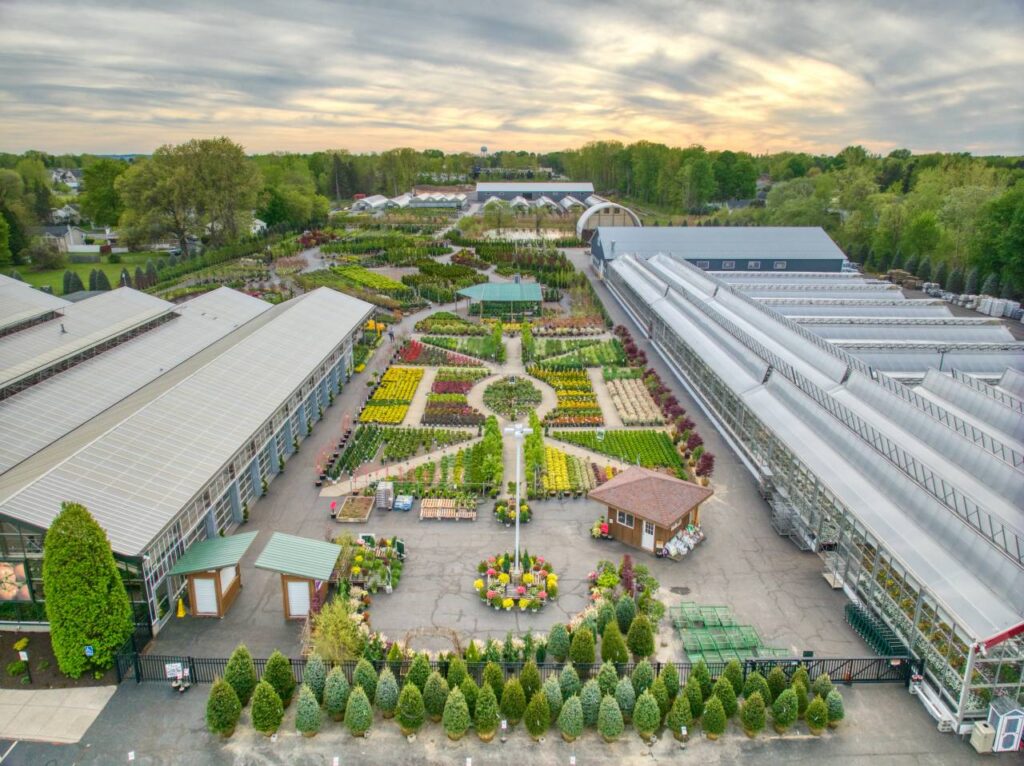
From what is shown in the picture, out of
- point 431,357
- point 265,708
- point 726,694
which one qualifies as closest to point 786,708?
point 726,694

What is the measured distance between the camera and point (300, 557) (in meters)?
19.5

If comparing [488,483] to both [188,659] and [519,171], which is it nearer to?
[188,659]

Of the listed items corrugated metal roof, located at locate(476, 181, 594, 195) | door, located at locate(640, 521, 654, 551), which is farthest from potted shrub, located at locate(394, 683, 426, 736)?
corrugated metal roof, located at locate(476, 181, 594, 195)

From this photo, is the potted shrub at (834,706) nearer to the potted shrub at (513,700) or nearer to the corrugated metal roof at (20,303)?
the potted shrub at (513,700)

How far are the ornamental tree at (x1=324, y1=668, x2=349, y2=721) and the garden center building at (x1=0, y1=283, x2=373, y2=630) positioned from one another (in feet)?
19.4

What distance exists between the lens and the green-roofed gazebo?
167 feet

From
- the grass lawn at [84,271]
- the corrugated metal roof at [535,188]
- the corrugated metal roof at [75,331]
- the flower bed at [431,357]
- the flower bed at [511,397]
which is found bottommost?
the flower bed at [511,397]

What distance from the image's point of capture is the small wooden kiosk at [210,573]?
742 inches

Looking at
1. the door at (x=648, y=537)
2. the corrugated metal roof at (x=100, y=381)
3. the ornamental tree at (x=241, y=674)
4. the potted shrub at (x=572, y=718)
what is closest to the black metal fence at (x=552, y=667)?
the ornamental tree at (x=241, y=674)

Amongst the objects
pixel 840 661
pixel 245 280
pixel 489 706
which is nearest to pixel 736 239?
pixel 245 280

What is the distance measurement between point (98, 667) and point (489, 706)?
31.6 ft

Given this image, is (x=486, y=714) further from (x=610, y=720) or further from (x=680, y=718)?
(x=680, y=718)

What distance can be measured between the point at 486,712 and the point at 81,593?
9.67 meters

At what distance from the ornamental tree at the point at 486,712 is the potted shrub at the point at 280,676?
451cm
